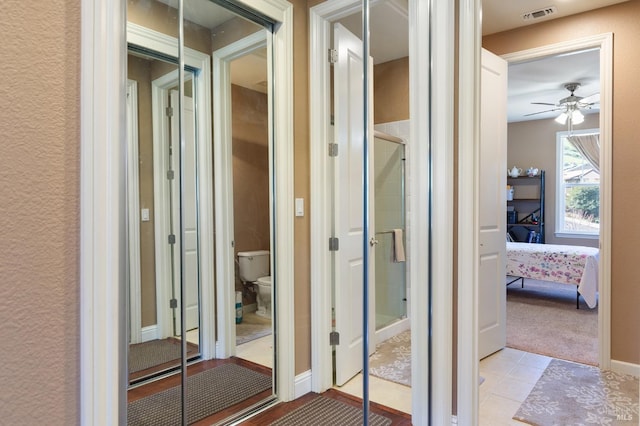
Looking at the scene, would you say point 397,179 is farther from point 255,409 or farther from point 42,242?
point 42,242

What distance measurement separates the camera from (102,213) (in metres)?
0.73

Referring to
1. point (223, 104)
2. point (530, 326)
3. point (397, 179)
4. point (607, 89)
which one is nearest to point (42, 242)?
point (223, 104)

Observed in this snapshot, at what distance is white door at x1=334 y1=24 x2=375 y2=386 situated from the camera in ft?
7.79

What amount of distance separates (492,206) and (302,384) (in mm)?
1900

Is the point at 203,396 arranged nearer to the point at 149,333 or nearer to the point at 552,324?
the point at 149,333

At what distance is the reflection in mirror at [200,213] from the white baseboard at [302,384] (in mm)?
142

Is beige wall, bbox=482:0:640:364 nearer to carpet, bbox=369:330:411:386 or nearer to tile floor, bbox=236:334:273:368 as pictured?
carpet, bbox=369:330:411:386

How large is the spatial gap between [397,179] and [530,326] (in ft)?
7.22

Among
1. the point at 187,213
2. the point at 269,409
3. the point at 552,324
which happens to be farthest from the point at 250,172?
the point at 552,324

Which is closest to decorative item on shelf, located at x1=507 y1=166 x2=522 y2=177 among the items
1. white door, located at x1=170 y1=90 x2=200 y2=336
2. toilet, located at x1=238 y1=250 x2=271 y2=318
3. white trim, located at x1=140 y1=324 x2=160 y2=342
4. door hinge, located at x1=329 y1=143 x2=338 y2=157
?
door hinge, located at x1=329 y1=143 x2=338 y2=157

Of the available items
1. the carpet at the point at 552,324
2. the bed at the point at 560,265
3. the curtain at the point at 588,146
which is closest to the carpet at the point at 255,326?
the carpet at the point at 552,324

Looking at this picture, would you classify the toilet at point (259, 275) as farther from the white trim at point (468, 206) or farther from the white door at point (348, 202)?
the white trim at point (468, 206)

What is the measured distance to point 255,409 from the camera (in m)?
2.10

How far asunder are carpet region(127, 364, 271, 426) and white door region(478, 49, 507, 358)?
1.74 metres
